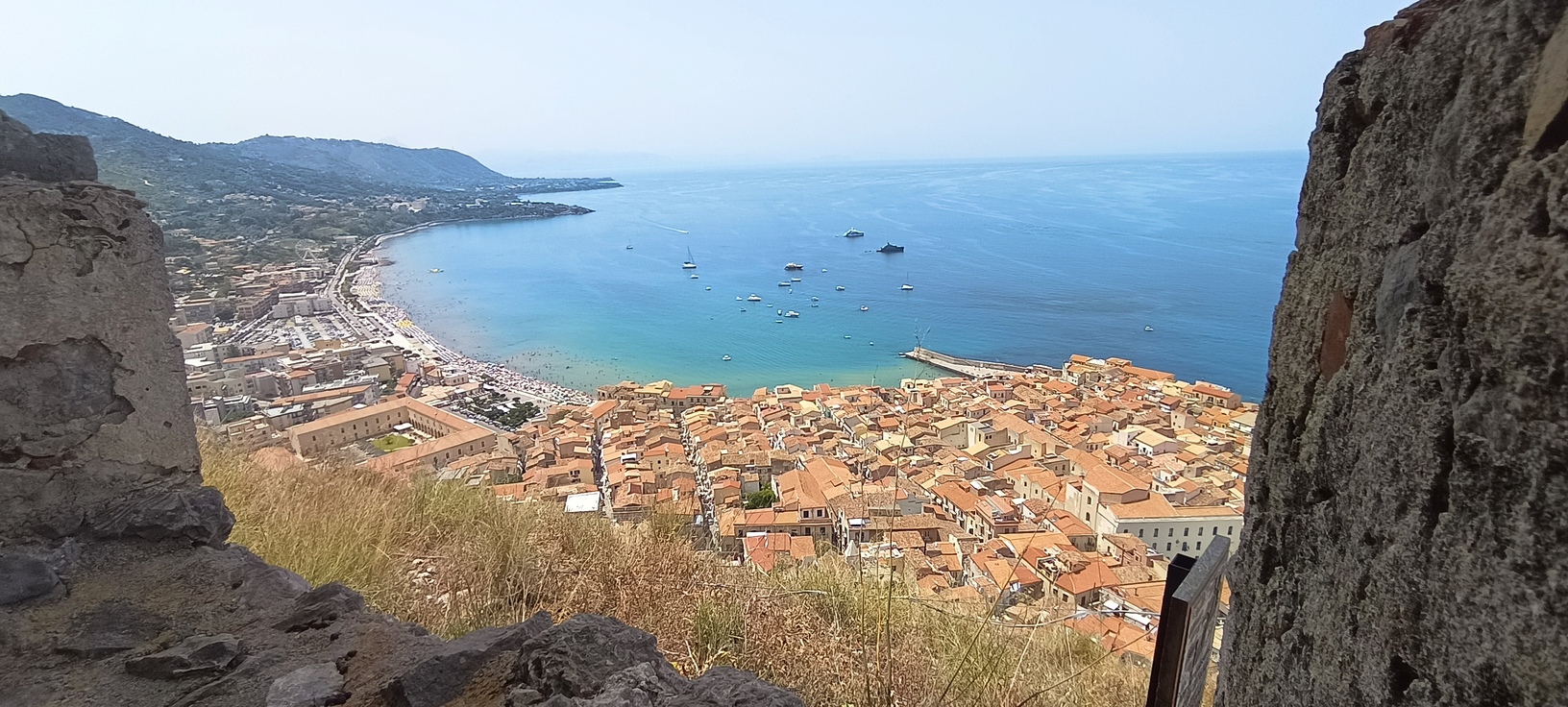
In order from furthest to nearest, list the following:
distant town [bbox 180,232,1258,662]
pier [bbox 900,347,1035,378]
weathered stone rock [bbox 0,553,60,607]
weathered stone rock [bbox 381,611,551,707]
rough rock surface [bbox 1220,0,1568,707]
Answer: pier [bbox 900,347,1035,378], distant town [bbox 180,232,1258,662], weathered stone rock [bbox 0,553,60,607], weathered stone rock [bbox 381,611,551,707], rough rock surface [bbox 1220,0,1568,707]

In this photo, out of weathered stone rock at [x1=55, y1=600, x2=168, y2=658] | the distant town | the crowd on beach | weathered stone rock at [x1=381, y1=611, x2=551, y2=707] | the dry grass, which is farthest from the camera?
the crowd on beach

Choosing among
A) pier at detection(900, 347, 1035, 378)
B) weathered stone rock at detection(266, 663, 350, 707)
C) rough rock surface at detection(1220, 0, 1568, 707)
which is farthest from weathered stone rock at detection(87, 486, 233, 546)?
pier at detection(900, 347, 1035, 378)

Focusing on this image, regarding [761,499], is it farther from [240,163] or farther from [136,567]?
[240,163]

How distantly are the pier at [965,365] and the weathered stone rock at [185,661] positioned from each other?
24949 millimetres

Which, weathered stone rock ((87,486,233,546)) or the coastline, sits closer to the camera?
weathered stone rock ((87,486,233,546))

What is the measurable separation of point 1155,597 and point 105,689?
665 cm

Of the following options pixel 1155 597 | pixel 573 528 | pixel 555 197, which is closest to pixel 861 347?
pixel 1155 597

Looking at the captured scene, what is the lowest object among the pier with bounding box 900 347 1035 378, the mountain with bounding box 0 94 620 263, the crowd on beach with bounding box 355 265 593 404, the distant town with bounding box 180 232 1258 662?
the pier with bounding box 900 347 1035 378

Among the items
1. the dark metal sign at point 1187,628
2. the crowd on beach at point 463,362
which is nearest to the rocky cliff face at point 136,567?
the dark metal sign at point 1187,628

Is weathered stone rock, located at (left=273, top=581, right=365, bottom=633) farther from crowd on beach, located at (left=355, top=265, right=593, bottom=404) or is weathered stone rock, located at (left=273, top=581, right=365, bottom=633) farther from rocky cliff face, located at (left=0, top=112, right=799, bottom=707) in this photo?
crowd on beach, located at (left=355, top=265, right=593, bottom=404)

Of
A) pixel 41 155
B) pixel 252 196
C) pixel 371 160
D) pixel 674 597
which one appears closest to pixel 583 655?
pixel 674 597

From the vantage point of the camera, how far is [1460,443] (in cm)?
67

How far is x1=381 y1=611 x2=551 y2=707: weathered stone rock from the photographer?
1782 mm

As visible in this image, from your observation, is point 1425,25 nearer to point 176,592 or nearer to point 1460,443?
point 1460,443
